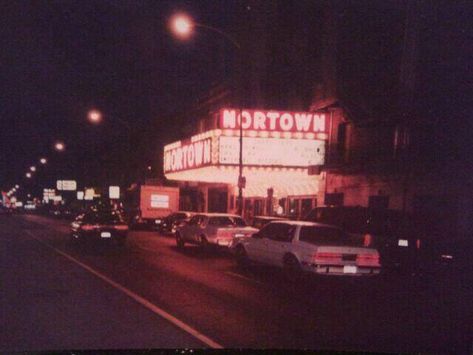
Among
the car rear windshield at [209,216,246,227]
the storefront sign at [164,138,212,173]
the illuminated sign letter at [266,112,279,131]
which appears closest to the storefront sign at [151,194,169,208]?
the storefront sign at [164,138,212,173]

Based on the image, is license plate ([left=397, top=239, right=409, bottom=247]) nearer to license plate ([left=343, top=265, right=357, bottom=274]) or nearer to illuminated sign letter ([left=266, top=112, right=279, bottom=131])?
license plate ([left=343, top=265, right=357, bottom=274])

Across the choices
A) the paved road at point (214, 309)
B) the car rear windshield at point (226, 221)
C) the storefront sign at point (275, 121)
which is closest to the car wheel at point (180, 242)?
the car rear windshield at point (226, 221)

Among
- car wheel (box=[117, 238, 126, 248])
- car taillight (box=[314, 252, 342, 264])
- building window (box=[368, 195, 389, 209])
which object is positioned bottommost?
car wheel (box=[117, 238, 126, 248])

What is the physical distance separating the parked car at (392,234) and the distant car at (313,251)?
511 mm

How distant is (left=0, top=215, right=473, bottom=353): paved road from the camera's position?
8.55 meters

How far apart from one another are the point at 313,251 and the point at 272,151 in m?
15.8

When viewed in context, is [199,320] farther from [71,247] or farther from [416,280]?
[71,247]

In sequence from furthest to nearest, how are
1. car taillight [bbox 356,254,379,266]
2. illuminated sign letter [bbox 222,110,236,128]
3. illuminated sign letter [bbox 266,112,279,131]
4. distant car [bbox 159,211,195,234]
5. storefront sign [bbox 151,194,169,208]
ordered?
storefront sign [bbox 151,194,169,208] → distant car [bbox 159,211,195,234] → illuminated sign letter [bbox 266,112,279,131] → illuminated sign letter [bbox 222,110,236,128] → car taillight [bbox 356,254,379,266]

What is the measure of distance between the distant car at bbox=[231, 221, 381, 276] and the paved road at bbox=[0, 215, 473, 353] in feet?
1.67

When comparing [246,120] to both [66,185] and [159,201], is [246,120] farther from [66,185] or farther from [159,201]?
[66,185]

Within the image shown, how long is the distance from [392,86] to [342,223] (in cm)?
1339

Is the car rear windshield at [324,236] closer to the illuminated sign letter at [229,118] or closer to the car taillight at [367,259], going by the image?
the car taillight at [367,259]

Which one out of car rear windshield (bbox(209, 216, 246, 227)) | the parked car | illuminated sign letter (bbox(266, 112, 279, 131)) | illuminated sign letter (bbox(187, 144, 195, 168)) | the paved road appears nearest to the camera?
the paved road

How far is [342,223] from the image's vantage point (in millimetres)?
17938
